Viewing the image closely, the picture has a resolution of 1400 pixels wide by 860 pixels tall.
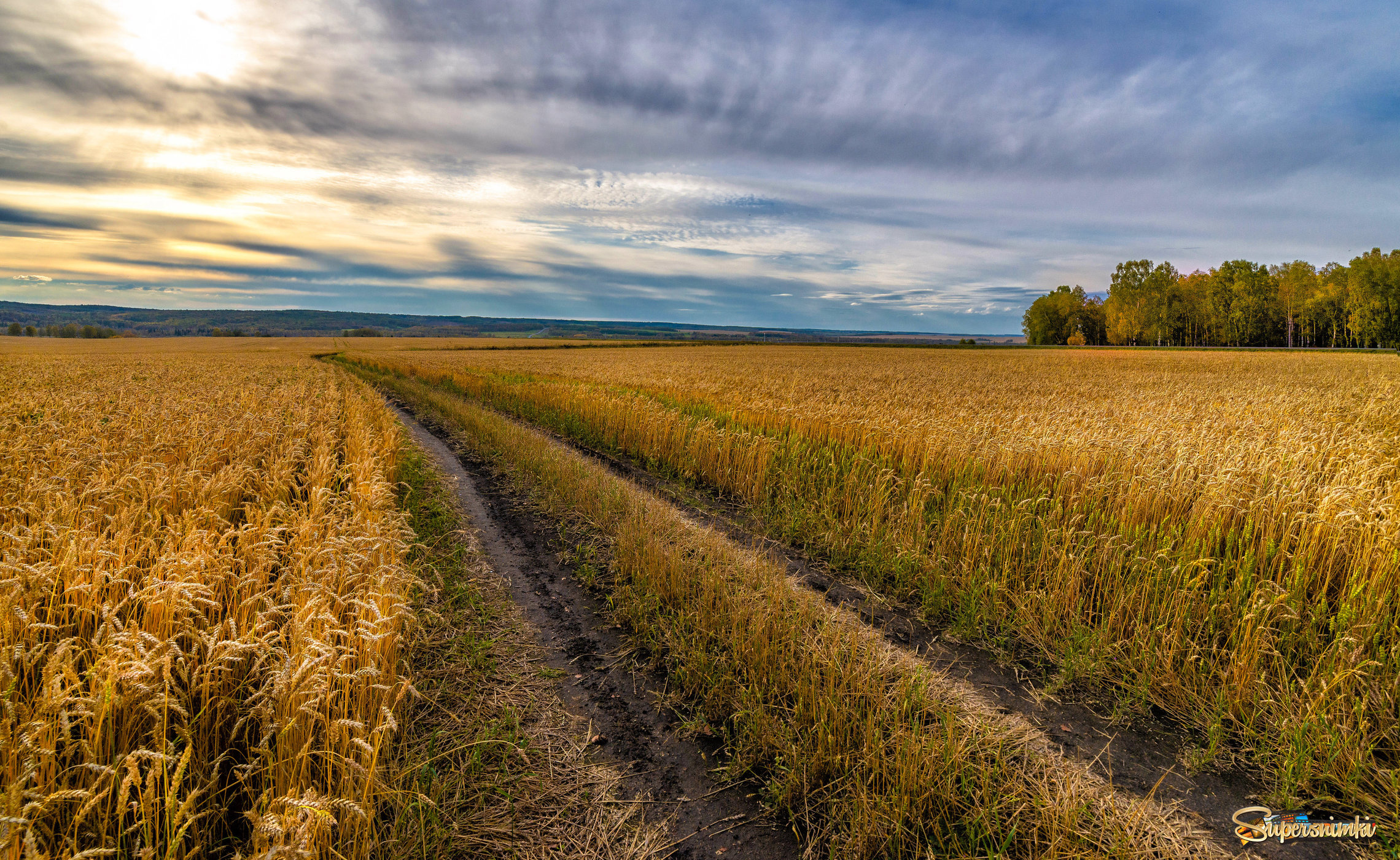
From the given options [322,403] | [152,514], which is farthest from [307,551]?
[322,403]

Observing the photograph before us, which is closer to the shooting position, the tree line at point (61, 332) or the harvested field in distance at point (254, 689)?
the harvested field in distance at point (254, 689)

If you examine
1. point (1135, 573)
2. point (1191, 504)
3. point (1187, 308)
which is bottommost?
point (1135, 573)

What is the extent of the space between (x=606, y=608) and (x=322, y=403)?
11206mm

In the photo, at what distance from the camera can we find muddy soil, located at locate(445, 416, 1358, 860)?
318cm

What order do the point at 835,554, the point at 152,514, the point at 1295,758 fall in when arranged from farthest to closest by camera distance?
the point at 835,554 < the point at 152,514 < the point at 1295,758

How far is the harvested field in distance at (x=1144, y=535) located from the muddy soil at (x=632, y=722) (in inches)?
111

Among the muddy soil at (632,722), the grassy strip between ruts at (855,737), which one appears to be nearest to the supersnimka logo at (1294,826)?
the grassy strip between ruts at (855,737)

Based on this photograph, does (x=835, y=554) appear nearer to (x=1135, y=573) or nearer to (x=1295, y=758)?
(x=1135, y=573)

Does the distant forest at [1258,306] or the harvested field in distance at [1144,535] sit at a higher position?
the distant forest at [1258,306]

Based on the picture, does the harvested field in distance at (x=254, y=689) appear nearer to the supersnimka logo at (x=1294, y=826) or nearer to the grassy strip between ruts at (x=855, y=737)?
the grassy strip between ruts at (x=855, y=737)

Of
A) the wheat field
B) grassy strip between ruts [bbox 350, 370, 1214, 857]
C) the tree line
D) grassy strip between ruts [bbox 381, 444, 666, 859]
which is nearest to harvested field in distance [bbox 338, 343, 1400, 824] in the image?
grassy strip between ruts [bbox 350, 370, 1214, 857]

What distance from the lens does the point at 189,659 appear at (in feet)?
10.0

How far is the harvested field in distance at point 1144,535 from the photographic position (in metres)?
3.90

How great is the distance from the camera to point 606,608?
18.9ft
